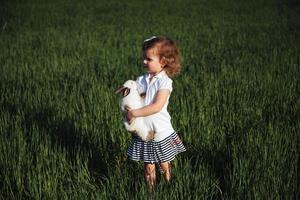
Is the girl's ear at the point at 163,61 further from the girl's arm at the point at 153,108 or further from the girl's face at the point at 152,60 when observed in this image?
the girl's arm at the point at 153,108

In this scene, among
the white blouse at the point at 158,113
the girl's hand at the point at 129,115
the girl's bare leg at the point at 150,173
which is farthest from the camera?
the girl's bare leg at the point at 150,173

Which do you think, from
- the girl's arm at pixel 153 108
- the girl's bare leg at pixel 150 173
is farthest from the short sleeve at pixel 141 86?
the girl's bare leg at pixel 150 173

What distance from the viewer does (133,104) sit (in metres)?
1.95

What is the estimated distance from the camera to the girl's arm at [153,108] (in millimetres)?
1940

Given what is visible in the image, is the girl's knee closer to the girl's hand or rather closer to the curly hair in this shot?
the girl's hand

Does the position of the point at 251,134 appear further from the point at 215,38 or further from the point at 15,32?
the point at 15,32

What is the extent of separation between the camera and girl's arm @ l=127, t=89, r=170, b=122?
1.94 m

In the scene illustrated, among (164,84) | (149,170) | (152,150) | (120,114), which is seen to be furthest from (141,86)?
(120,114)

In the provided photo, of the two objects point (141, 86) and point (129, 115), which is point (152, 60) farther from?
point (129, 115)

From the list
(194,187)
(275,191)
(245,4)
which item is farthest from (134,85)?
(245,4)

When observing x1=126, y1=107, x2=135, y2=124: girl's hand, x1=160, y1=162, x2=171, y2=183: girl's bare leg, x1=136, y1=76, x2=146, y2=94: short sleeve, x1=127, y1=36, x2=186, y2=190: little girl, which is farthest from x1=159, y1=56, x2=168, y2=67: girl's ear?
x1=160, y1=162, x2=171, y2=183: girl's bare leg

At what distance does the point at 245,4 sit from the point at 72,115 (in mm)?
10648

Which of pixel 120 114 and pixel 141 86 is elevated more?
pixel 141 86

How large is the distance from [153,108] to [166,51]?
27 centimetres
